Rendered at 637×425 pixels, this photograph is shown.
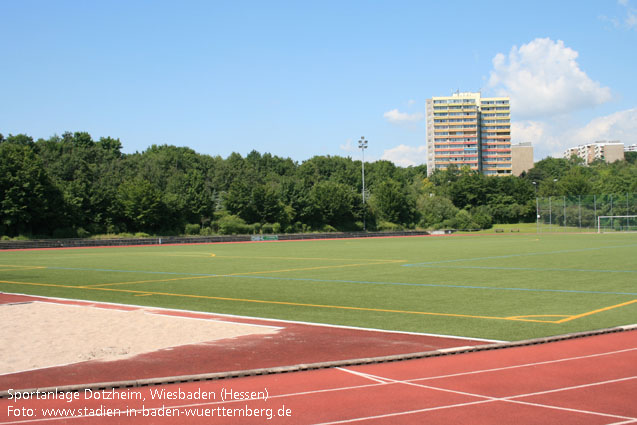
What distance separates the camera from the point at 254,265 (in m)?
31.2

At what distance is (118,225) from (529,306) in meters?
75.8

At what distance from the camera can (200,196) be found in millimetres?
93938

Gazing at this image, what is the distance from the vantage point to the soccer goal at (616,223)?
7919cm

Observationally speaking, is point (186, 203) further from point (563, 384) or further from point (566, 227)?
point (563, 384)

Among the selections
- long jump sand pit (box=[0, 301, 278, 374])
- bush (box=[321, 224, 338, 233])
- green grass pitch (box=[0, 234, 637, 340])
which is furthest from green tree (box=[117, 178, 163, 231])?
long jump sand pit (box=[0, 301, 278, 374])

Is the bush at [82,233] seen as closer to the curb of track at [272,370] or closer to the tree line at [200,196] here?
the tree line at [200,196]

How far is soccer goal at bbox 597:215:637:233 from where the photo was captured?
79.2m

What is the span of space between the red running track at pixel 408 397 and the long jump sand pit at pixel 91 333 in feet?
8.61

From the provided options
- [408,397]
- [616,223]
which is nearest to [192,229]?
[616,223]

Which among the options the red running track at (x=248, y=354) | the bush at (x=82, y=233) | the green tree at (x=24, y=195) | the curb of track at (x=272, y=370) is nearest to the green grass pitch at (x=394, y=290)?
the curb of track at (x=272, y=370)

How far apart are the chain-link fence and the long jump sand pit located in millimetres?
79789

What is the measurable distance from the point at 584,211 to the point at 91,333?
82791mm

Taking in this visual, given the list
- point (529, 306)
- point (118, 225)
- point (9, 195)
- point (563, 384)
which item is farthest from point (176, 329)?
point (118, 225)

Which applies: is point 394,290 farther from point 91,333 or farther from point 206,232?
point 206,232
